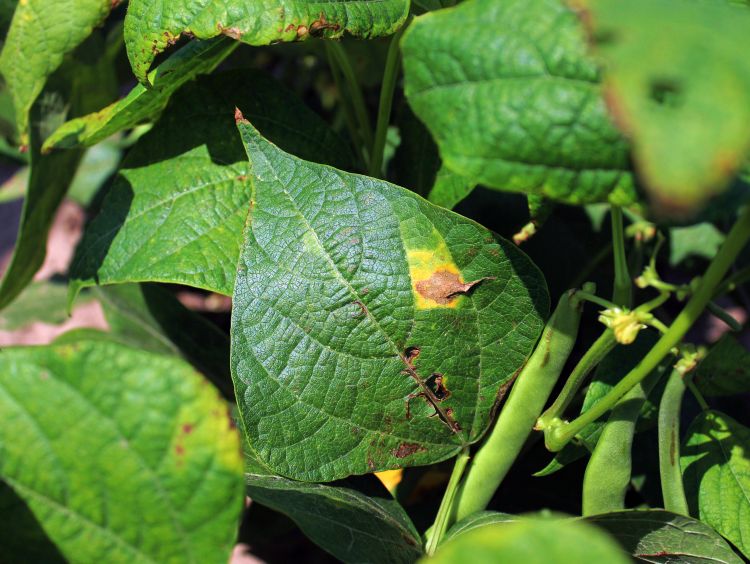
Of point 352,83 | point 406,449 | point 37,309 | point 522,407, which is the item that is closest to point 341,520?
point 406,449

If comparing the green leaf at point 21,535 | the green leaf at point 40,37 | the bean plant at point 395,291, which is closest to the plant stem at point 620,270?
the bean plant at point 395,291

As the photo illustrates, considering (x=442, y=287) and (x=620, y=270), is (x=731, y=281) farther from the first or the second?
(x=442, y=287)

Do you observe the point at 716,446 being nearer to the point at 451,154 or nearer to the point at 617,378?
the point at 617,378

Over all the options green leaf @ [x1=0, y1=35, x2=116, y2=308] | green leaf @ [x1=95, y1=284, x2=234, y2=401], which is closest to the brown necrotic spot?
green leaf @ [x1=95, y1=284, x2=234, y2=401]

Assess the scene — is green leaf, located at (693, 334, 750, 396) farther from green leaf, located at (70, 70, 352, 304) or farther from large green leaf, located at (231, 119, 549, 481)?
green leaf, located at (70, 70, 352, 304)

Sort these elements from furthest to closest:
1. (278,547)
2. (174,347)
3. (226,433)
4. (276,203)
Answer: (278,547) → (174,347) → (276,203) → (226,433)

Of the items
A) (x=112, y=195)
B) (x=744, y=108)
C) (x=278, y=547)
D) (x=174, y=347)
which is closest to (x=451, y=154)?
(x=744, y=108)

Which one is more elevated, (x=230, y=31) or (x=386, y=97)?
(x=230, y=31)
